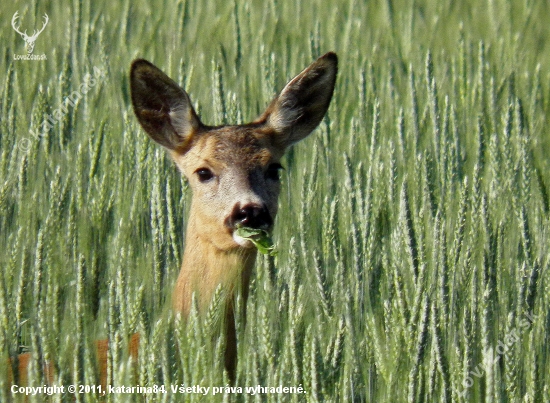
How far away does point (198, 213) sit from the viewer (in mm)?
4918

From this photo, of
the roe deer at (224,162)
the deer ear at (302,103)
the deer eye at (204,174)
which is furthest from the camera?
the deer ear at (302,103)

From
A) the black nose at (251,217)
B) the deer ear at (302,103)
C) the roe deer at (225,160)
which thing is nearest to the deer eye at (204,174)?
the roe deer at (225,160)

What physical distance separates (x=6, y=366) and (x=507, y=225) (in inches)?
98.6

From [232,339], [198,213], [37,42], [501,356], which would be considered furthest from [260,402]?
[37,42]

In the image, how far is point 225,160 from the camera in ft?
16.8

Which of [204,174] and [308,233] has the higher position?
[204,174]

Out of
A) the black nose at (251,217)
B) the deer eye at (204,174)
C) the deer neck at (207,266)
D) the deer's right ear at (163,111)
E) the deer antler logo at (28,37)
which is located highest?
the deer antler logo at (28,37)

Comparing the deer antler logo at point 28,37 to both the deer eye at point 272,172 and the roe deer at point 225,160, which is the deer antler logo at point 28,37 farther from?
the deer eye at point 272,172

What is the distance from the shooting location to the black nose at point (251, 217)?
4.55m

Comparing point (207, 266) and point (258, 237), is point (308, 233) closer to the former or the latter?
point (258, 237)

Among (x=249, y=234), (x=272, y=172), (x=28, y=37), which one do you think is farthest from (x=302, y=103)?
(x=28, y=37)

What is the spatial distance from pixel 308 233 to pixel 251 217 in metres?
0.26

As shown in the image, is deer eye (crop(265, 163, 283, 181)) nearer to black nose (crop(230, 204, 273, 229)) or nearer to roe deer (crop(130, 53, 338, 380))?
roe deer (crop(130, 53, 338, 380))

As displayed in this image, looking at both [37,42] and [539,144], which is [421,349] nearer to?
[539,144]
